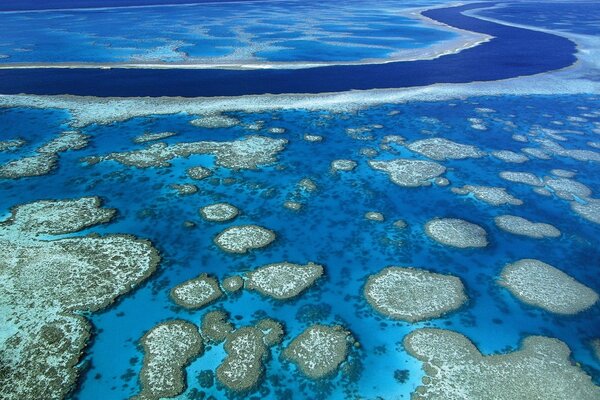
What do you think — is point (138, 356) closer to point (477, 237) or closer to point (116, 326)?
point (116, 326)

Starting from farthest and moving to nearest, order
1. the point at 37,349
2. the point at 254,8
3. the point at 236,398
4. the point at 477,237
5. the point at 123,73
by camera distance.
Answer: the point at 254,8
the point at 123,73
the point at 477,237
the point at 37,349
the point at 236,398

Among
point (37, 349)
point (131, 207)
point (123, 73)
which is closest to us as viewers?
point (37, 349)

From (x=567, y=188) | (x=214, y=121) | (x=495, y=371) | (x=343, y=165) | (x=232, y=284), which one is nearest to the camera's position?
(x=495, y=371)

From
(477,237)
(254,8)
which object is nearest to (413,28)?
(254,8)

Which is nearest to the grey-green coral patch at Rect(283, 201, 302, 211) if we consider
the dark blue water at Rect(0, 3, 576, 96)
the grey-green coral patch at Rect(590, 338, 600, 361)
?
the grey-green coral patch at Rect(590, 338, 600, 361)

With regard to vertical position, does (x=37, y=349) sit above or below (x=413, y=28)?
below

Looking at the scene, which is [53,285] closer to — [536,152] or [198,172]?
[198,172]

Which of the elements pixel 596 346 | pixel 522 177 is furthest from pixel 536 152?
pixel 596 346
